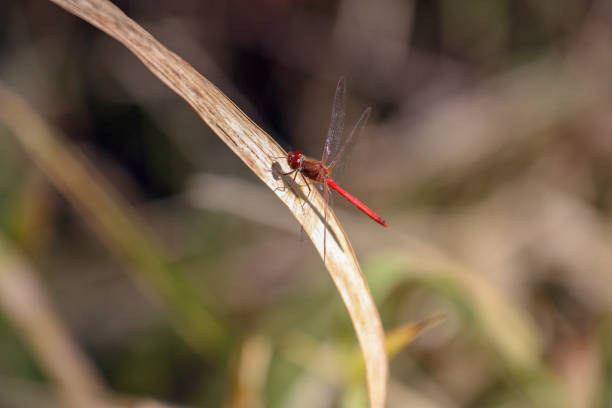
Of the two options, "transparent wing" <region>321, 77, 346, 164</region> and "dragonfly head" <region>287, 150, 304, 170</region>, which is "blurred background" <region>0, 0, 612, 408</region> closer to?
"transparent wing" <region>321, 77, 346, 164</region>

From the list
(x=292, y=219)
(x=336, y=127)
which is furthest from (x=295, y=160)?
(x=292, y=219)

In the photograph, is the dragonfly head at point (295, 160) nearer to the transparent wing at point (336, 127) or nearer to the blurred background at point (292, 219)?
the transparent wing at point (336, 127)

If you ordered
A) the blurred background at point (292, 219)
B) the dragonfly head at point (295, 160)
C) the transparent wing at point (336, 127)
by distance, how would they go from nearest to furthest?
the dragonfly head at point (295, 160), the blurred background at point (292, 219), the transparent wing at point (336, 127)

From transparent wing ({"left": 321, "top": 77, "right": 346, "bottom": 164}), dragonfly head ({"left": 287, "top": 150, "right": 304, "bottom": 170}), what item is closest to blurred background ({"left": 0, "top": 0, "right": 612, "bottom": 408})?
transparent wing ({"left": 321, "top": 77, "right": 346, "bottom": 164})

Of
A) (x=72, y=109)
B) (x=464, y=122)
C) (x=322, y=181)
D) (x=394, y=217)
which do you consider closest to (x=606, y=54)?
(x=464, y=122)

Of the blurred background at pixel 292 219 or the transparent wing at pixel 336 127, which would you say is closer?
the blurred background at pixel 292 219

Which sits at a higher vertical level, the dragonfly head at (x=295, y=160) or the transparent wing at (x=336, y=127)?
the transparent wing at (x=336, y=127)

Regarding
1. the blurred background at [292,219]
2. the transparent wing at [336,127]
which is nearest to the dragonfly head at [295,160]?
the transparent wing at [336,127]

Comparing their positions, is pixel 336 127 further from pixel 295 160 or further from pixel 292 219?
pixel 292 219

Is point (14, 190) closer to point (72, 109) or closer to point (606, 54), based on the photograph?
point (72, 109)
